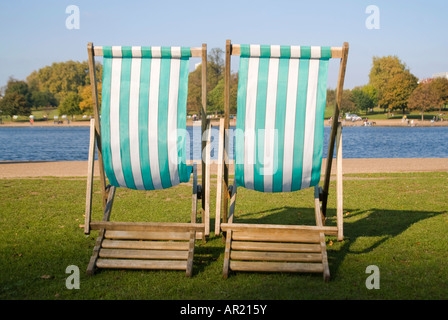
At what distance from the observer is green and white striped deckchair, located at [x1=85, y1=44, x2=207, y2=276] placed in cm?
455

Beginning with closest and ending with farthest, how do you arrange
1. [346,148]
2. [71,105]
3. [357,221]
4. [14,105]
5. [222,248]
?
[222,248], [357,221], [346,148], [14,105], [71,105]

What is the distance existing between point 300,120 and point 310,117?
4.2 inches

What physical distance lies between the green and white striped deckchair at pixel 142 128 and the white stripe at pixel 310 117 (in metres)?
1.10

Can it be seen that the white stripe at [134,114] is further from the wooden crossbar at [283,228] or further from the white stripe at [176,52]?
the wooden crossbar at [283,228]

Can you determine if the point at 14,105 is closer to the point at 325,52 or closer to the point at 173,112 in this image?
the point at 173,112

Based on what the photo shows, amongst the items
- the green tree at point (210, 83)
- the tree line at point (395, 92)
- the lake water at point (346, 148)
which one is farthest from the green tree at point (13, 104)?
the tree line at point (395, 92)

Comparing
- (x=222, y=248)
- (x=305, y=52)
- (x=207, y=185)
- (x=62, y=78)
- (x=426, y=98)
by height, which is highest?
(x=62, y=78)

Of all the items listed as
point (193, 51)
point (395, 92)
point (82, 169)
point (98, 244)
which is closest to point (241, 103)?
point (193, 51)

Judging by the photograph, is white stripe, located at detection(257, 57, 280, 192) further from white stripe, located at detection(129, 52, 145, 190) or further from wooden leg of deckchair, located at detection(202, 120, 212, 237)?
white stripe, located at detection(129, 52, 145, 190)

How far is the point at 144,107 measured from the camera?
4629mm

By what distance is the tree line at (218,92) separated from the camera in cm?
7550

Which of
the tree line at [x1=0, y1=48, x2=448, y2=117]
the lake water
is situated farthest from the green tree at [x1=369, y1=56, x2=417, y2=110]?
the lake water

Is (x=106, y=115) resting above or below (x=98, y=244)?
above

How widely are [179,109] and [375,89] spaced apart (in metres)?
95.1
